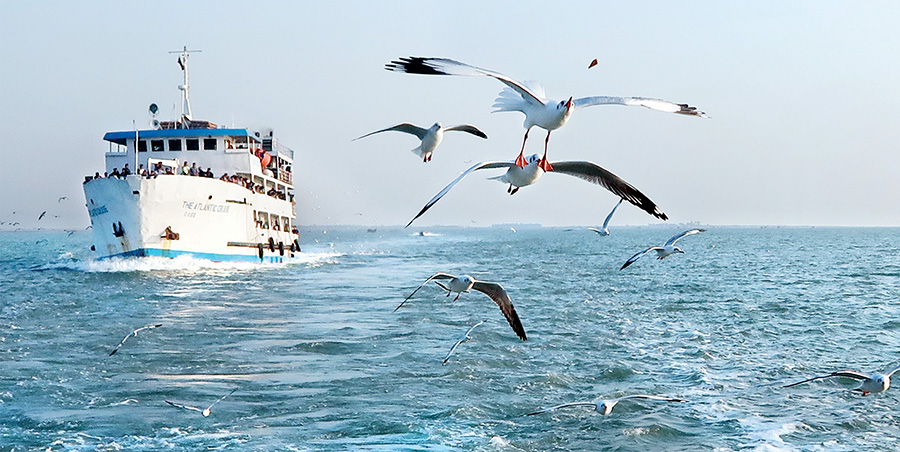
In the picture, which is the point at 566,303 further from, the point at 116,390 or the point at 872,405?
the point at 116,390

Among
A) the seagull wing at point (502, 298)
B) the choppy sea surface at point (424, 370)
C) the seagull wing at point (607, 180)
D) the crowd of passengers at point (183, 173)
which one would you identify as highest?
the crowd of passengers at point (183, 173)

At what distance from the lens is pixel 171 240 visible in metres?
42.1

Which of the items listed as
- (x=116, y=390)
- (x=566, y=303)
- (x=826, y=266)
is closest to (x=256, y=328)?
(x=116, y=390)

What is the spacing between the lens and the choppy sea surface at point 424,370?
13.4 meters

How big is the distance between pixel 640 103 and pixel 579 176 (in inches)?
61.9

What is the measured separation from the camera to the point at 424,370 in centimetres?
1811

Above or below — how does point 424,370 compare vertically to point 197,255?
below

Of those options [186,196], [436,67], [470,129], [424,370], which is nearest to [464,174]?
[436,67]

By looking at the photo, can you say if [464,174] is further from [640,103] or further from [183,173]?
[183,173]

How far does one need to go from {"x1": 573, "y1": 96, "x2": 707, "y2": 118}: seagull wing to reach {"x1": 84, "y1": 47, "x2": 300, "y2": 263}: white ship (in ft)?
107

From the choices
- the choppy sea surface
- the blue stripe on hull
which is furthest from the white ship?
the choppy sea surface

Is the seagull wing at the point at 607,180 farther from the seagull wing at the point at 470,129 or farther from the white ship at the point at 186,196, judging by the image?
the white ship at the point at 186,196

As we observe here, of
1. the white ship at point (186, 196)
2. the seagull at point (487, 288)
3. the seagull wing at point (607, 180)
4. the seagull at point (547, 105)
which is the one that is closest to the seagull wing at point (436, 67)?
the seagull at point (547, 105)

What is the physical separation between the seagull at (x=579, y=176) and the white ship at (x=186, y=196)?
3162 cm
